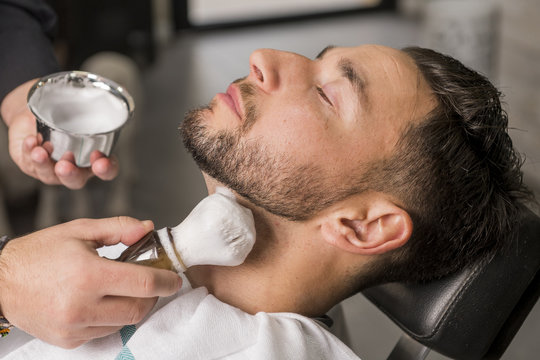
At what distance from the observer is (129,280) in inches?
39.8

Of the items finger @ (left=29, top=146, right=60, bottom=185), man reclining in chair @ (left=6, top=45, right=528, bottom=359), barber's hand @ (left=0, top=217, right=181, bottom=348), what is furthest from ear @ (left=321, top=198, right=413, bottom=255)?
finger @ (left=29, top=146, right=60, bottom=185)

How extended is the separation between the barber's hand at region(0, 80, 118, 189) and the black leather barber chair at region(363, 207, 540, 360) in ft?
2.47

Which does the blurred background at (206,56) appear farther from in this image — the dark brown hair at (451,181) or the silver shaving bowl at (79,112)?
the silver shaving bowl at (79,112)

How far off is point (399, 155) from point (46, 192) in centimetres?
228

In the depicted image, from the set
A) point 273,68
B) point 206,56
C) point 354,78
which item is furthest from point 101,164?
point 206,56

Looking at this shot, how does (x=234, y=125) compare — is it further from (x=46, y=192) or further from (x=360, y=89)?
(x=46, y=192)

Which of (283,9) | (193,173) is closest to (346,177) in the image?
(193,173)

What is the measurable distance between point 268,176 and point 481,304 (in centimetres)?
49

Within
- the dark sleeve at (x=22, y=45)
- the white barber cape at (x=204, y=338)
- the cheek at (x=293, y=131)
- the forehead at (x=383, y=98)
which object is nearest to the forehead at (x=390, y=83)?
the forehead at (x=383, y=98)

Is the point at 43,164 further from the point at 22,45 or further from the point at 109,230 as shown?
the point at 22,45

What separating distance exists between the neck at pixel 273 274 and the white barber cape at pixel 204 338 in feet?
0.14

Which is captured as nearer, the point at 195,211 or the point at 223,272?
the point at 195,211

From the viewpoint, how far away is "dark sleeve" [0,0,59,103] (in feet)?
5.62

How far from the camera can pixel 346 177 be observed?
124 centimetres
